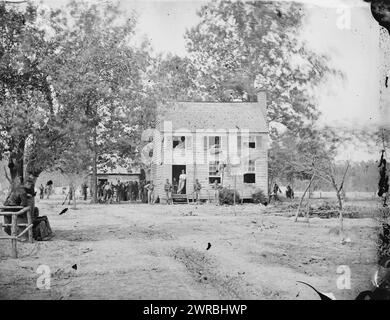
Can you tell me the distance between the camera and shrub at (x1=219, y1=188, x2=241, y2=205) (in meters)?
5.53

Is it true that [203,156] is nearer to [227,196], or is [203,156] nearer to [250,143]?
[250,143]

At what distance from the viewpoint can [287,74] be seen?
5.38m

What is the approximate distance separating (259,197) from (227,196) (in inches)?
16.7

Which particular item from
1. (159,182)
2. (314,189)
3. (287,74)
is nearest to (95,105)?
(159,182)

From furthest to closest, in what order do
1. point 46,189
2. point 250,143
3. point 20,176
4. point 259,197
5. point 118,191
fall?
point 118,191, point 259,197, point 46,189, point 250,143, point 20,176

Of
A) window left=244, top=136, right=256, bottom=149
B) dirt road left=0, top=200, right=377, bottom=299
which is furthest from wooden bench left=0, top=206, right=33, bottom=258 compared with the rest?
window left=244, top=136, right=256, bottom=149

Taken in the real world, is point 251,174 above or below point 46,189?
above

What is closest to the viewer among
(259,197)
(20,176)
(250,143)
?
(20,176)

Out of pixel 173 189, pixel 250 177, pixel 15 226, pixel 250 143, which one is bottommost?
pixel 15 226

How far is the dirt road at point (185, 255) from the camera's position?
410 cm

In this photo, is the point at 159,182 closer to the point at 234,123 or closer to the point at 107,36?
the point at 234,123

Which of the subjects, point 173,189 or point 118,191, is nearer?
point 173,189

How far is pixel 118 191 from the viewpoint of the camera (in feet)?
19.9

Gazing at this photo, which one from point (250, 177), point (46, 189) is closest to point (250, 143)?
point (250, 177)
